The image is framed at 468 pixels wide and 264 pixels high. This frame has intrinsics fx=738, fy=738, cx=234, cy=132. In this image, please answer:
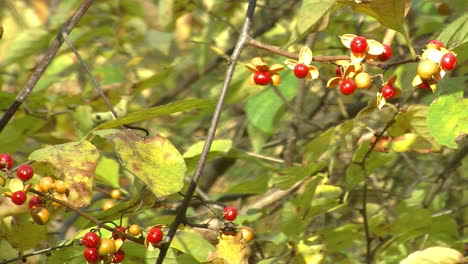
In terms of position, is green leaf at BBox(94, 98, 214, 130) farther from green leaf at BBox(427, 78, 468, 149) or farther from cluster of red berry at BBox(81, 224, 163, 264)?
green leaf at BBox(427, 78, 468, 149)

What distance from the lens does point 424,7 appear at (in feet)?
7.28

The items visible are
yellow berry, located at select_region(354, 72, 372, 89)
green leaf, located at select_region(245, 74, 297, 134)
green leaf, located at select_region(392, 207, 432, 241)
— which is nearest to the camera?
yellow berry, located at select_region(354, 72, 372, 89)

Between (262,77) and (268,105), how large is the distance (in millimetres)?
792

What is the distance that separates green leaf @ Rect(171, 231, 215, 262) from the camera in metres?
1.24

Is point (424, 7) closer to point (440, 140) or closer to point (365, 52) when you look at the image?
point (440, 140)

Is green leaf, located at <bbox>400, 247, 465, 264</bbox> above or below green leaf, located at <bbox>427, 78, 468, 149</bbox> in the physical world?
below

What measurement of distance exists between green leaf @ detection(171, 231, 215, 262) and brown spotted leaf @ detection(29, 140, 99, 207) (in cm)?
23

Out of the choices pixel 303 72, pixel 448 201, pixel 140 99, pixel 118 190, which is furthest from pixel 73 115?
pixel 140 99

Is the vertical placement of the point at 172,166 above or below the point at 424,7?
above

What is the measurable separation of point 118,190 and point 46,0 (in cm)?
322

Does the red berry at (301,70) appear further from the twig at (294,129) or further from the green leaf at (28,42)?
the green leaf at (28,42)

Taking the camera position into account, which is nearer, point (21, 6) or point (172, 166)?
point (172, 166)

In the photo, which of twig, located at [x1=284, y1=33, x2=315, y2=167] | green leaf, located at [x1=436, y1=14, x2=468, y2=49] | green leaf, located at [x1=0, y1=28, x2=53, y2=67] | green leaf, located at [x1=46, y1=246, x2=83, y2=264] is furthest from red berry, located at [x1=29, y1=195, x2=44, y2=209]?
green leaf, located at [x1=0, y1=28, x2=53, y2=67]

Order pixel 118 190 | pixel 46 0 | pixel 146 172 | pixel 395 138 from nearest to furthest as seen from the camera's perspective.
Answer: pixel 146 172 < pixel 395 138 < pixel 118 190 < pixel 46 0
